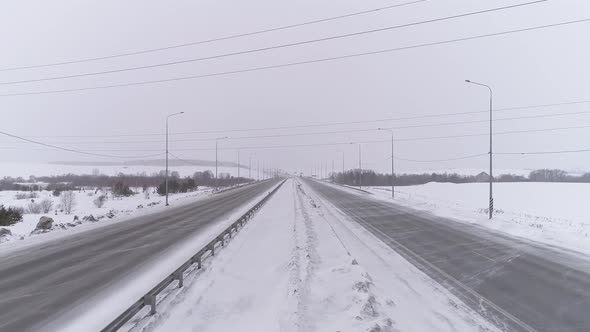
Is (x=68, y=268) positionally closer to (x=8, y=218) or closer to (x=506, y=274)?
(x=506, y=274)

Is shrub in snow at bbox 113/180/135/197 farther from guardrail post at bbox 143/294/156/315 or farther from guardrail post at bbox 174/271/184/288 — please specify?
guardrail post at bbox 143/294/156/315

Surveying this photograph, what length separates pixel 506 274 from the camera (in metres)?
11.4

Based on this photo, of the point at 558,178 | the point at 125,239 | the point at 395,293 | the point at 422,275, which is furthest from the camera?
the point at 558,178

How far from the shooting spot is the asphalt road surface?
25.6 ft

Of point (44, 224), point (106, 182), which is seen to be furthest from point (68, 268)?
point (106, 182)

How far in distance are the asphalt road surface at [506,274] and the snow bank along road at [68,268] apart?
341 inches

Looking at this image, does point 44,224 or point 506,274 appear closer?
point 506,274

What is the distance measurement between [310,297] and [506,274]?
6751mm

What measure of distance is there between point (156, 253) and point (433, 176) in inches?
5990

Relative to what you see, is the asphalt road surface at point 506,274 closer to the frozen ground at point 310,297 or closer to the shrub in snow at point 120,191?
the frozen ground at point 310,297

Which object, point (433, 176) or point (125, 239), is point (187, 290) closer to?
point (125, 239)

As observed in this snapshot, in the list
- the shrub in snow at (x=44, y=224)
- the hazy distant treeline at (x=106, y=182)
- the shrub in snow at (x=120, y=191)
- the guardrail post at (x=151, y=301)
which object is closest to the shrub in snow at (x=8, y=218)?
the shrub in snow at (x=44, y=224)

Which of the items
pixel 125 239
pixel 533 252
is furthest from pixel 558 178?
pixel 125 239

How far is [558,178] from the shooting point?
446 ft
